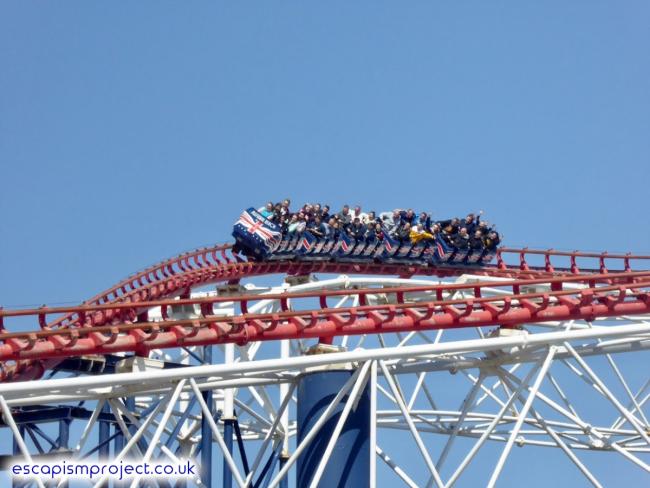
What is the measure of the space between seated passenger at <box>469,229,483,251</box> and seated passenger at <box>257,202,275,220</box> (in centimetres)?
410

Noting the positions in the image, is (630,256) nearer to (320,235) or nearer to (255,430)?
(320,235)

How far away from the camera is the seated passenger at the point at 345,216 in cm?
2971

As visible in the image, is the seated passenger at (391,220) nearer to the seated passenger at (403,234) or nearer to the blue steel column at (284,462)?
the seated passenger at (403,234)

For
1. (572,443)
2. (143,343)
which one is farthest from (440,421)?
(143,343)

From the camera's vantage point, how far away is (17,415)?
20938 millimetres

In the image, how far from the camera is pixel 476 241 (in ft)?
98.7

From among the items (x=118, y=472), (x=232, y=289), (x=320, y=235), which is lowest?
(x=118, y=472)

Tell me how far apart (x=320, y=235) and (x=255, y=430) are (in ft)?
19.0

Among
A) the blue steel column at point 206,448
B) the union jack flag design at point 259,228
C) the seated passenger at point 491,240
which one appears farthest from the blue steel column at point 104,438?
the seated passenger at point 491,240

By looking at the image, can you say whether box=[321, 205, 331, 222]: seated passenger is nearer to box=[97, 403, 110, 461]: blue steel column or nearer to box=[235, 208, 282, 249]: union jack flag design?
box=[235, 208, 282, 249]: union jack flag design

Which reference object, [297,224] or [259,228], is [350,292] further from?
[297,224]

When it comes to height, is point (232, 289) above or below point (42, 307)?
above

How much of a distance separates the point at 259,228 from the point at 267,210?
0.99m

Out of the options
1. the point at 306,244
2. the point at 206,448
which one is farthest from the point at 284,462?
the point at 306,244
